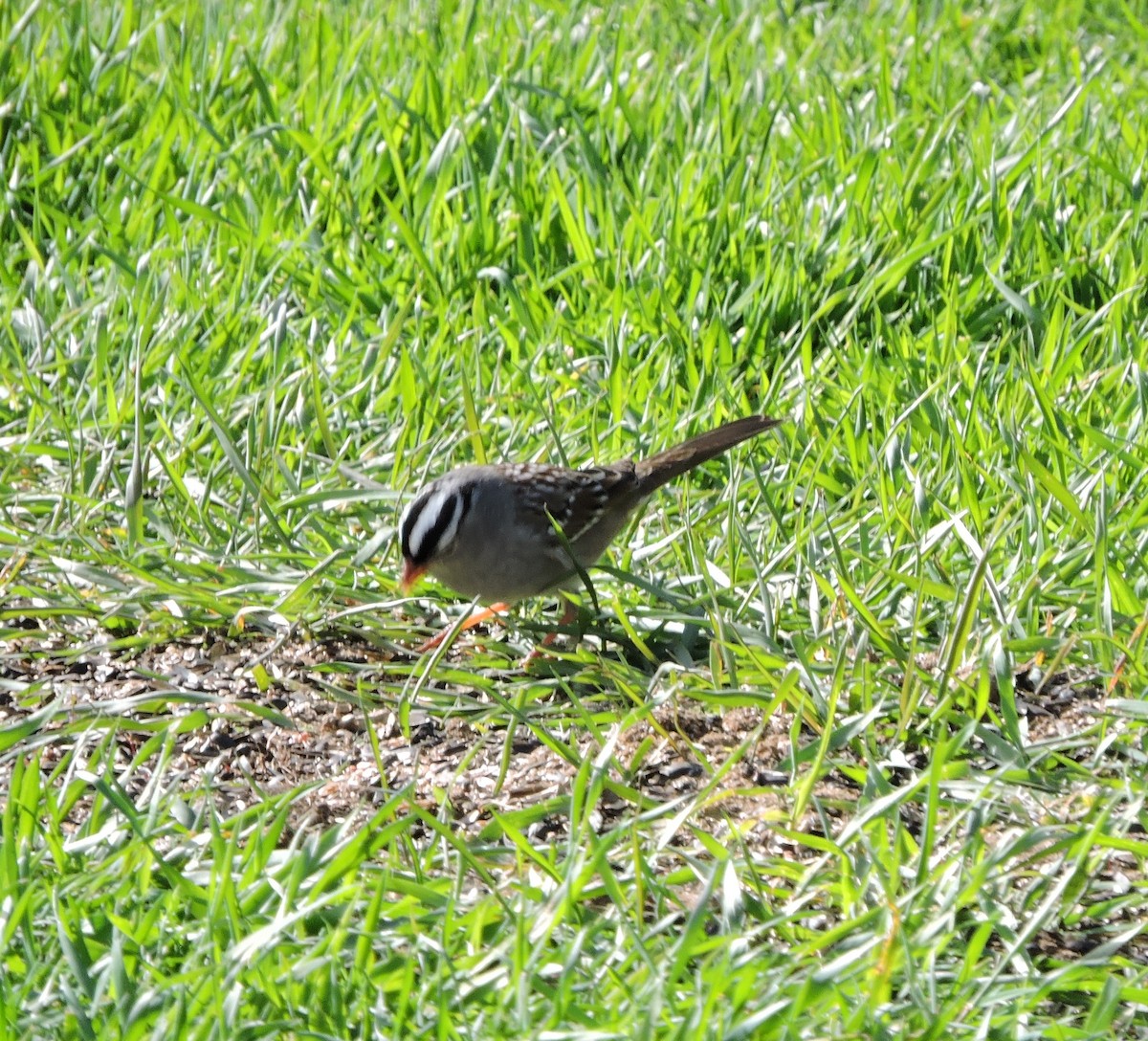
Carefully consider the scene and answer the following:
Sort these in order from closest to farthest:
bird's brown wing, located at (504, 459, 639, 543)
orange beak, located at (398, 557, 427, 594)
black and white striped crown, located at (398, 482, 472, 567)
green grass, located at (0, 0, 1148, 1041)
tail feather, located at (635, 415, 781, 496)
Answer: green grass, located at (0, 0, 1148, 1041), black and white striped crown, located at (398, 482, 472, 567), orange beak, located at (398, 557, 427, 594), bird's brown wing, located at (504, 459, 639, 543), tail feather, located at (635, 415, 781, 496)

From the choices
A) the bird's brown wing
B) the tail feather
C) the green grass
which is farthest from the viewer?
the tail feather

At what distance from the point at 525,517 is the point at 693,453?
20.8 inches

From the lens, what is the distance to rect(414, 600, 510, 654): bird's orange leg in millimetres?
3992

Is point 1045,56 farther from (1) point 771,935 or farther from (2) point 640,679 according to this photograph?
(1) point 771,935

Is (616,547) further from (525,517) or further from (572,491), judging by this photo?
(525,517)

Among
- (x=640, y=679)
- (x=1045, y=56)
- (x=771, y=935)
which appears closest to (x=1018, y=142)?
(x=1045, y=56)

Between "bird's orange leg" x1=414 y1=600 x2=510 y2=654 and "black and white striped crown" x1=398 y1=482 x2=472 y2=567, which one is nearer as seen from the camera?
"black and white striped crown" x1=398 y1=482 x2=472 y2=567

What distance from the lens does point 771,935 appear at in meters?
2.84

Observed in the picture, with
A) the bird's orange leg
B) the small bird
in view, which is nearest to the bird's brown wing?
the small bird

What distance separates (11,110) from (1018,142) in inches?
144

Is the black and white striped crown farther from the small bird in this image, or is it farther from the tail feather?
the tail feather

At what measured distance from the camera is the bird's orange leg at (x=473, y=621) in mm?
3992

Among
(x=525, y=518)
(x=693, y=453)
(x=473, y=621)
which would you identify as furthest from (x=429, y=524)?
(x=693, y=453)

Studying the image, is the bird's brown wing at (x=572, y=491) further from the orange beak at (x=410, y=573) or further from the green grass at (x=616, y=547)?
the orange beak at (x=410, y=573)
